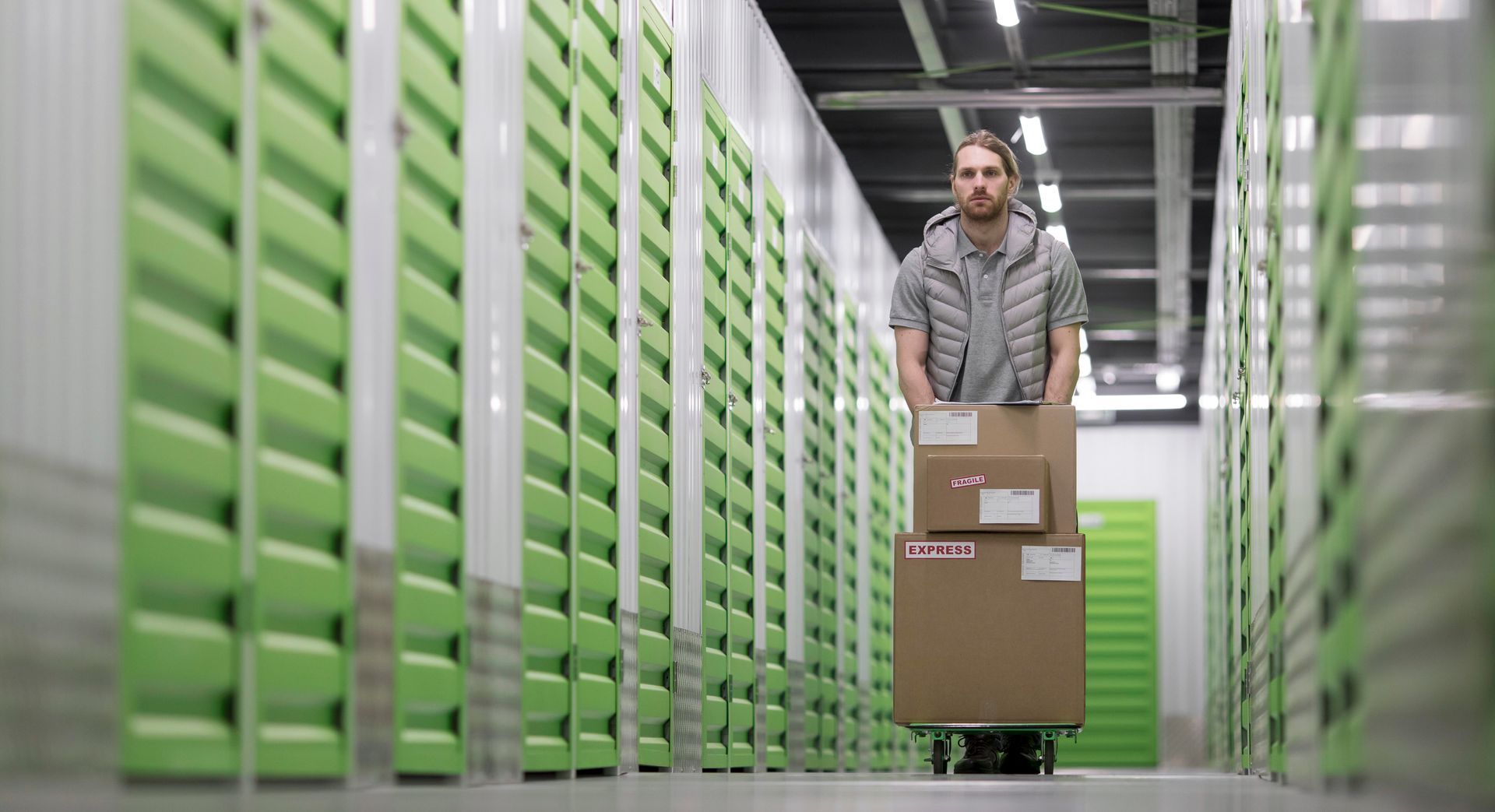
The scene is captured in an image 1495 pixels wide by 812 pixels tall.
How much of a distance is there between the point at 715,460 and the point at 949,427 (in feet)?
3.71

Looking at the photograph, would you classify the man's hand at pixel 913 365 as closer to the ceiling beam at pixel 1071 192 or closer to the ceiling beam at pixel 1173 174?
the ceiling beam at pixel 1173 174

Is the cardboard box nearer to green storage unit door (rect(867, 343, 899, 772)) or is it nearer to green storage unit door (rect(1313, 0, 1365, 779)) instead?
green storage unit door (rect(1313, 0, 1365, 779))

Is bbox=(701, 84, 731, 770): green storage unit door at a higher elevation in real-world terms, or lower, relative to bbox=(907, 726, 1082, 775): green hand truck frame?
higher

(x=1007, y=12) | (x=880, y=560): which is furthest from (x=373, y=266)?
(x=880, y=560)

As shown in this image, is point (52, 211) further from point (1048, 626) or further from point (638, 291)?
point (1048, 626)

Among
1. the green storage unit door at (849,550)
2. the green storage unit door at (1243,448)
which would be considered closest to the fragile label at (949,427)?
the green storage unit door at (1243,448)

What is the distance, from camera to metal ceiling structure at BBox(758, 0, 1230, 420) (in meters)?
9.59

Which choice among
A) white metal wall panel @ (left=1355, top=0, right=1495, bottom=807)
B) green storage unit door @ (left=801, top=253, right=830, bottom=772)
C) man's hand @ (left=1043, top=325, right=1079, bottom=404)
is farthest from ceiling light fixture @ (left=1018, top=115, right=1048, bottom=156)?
white metal wall panel @ (left=1355, top=0, right=1495, bottom=807)

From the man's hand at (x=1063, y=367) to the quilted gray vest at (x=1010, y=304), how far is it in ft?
0.14

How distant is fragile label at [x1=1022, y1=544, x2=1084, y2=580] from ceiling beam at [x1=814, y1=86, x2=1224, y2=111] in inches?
182

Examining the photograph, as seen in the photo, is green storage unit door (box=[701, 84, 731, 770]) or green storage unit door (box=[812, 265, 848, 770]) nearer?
green storage unit door (box=[701, 84, 731, 770])

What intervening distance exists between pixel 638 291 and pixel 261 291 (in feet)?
8.45

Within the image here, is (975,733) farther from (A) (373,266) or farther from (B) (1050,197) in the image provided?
(B) (1050,197)

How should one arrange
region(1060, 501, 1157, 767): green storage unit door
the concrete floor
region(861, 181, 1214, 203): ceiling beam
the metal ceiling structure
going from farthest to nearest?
region(1060, 501, 1157, 767): green storage unit door, region(861, 181, 1214, 203): ceiling beam, the metal ceiling structure, the concrete floor
